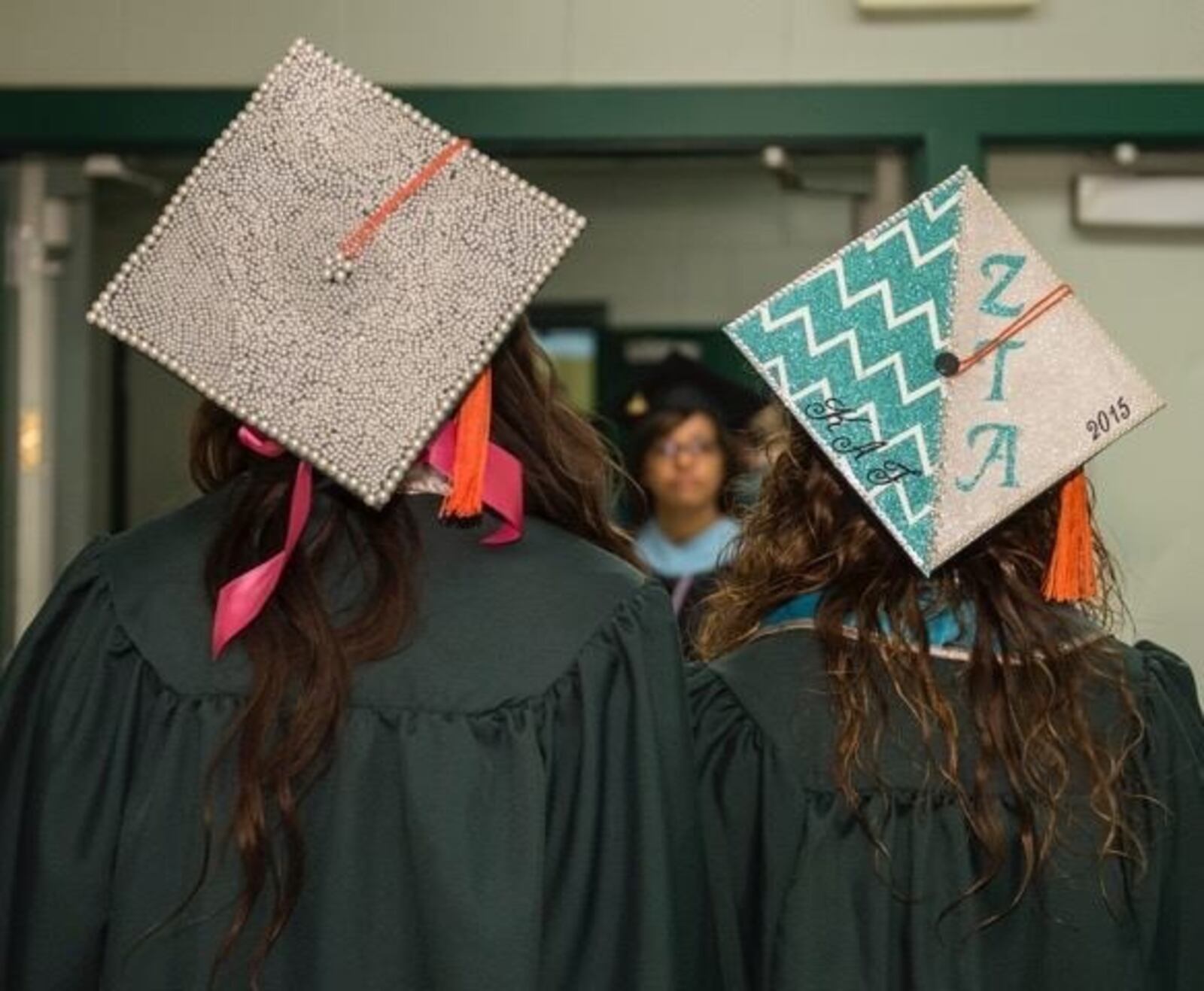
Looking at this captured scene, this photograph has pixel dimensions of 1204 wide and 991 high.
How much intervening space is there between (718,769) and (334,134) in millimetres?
807

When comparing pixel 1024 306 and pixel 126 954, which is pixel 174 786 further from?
pixel 1024 306

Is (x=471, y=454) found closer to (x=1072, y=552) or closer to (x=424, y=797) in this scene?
(x=424, y=797)

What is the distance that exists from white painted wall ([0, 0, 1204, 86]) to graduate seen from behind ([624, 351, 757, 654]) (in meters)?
0.76

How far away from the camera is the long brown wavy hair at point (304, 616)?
1.73 m

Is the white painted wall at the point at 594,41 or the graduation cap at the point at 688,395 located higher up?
the white painted wall at the point at 594,41

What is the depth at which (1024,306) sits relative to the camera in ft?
6.67

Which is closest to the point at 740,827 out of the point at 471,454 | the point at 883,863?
the point at 883,863

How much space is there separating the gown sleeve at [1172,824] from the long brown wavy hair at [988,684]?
0.10 feet

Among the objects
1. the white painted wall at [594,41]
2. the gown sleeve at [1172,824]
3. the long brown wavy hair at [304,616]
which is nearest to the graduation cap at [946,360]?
the gown sleeve at [1172,824]

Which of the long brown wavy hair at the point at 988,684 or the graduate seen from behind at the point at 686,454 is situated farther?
the graduate seen from behind at the point at 686,454

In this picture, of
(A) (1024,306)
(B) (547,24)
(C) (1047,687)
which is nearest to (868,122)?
(B) (547,24)

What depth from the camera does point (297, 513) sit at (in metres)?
1.77

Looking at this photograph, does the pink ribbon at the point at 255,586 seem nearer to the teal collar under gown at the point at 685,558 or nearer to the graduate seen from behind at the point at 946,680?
the graduate seen from behind at the point at 946,680

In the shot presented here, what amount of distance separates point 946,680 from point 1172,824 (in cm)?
32
